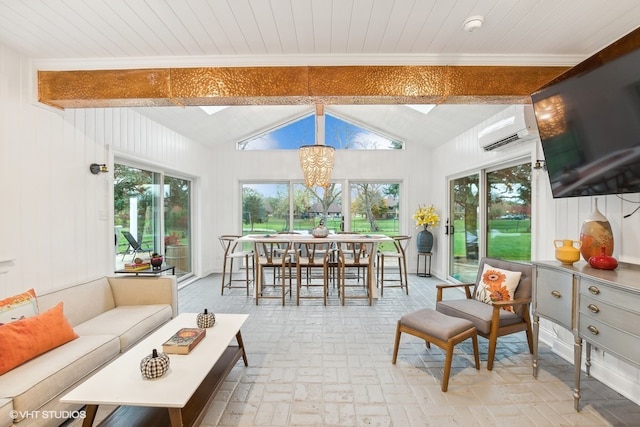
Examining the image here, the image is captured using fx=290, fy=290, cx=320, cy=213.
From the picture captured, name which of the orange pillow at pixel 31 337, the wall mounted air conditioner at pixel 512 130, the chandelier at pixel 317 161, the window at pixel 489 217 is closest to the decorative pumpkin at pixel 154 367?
the orange pillow at pixel 31 337

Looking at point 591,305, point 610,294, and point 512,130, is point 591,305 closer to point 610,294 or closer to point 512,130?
point 610,294

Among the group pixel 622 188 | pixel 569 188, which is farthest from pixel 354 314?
pixel 622 188

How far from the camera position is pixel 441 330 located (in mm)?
2215

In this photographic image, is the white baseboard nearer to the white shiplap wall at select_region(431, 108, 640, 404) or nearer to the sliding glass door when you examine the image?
the white shiplap wall at select_region(431, 108, 640, 404)

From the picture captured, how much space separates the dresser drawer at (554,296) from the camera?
1.99 m

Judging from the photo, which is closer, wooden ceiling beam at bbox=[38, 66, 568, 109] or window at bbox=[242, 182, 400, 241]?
wooden ceiling beam at bbox=[38, 66, 568, 109]

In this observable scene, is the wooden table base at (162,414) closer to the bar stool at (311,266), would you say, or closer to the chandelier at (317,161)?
the bar stool at (311,266)

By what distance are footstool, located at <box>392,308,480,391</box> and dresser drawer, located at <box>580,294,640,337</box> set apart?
75 centimetres

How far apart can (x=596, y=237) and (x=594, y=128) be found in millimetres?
798

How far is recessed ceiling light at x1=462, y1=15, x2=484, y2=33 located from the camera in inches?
76.5

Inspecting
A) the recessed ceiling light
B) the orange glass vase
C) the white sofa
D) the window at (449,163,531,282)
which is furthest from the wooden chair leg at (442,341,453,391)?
the white sofa

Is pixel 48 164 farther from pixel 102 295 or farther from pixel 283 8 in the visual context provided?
pixel 283 8

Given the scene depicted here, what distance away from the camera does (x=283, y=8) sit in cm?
188

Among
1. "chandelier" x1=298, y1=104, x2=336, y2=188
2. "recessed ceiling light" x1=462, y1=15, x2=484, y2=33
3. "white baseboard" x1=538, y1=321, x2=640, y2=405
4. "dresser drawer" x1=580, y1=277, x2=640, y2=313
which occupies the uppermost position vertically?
"recessed ceiling light" x1=462, y1=15, x2=484, y2=33
